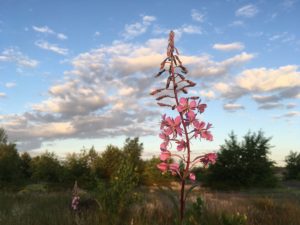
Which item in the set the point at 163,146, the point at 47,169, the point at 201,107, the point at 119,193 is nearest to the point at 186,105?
the point at 201,107

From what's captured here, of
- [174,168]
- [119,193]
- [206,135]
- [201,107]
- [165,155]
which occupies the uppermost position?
[201,107]

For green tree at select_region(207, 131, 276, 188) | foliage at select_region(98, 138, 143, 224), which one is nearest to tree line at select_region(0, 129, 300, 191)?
green tree at select_region(207, 131, 276, 188)

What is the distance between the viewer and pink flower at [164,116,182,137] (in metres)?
3.16

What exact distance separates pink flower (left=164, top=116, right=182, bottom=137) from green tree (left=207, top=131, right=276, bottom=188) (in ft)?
103

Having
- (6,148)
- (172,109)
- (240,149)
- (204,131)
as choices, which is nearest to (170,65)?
(172,109)

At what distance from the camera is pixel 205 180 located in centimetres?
3569

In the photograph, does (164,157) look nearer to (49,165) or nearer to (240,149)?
A: (240,149)

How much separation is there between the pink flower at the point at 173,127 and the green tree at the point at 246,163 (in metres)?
31.3

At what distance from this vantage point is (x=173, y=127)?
3.18 m

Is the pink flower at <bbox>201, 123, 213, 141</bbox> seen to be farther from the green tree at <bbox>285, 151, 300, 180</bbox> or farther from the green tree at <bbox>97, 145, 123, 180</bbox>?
the green tree at <bbox>285, 151, 300, 180</bbox>

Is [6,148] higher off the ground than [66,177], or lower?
higher

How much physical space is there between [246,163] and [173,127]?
3161cm

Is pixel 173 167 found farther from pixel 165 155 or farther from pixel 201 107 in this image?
pixel 201 107

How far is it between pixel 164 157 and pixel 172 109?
0.41 meters
